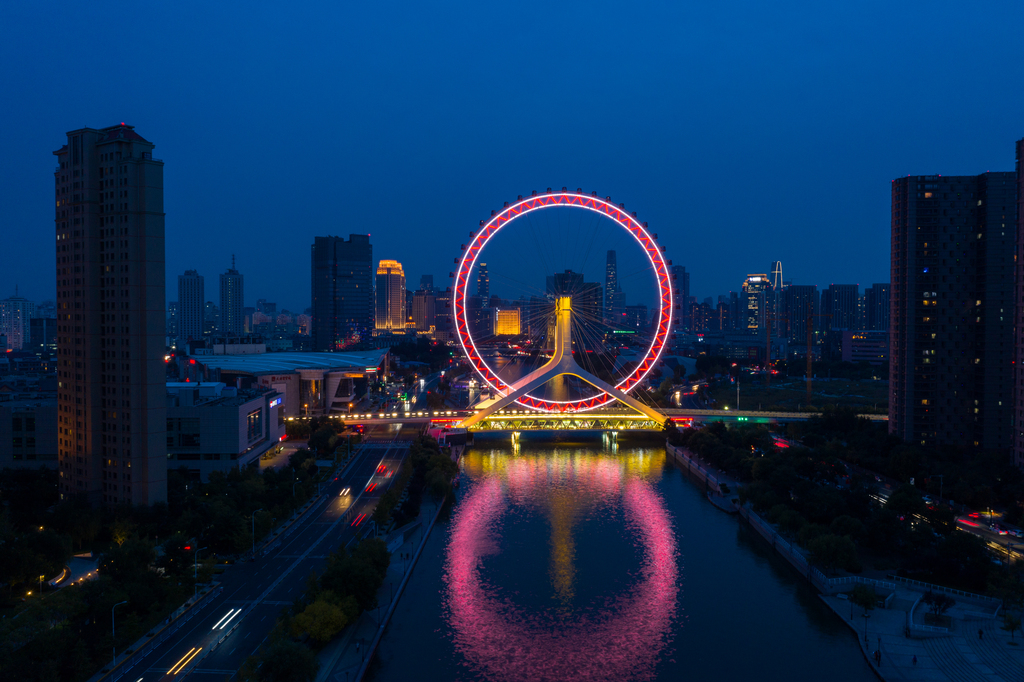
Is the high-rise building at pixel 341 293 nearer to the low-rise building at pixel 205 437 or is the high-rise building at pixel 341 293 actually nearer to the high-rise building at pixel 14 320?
the high-rise building at pixel 14 320

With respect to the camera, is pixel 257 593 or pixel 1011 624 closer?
pixel 1011 624

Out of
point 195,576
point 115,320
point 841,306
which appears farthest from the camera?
point 841,306

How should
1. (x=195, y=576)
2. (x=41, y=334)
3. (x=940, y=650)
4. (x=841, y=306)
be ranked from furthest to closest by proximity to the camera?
(x=841, y=306) → (x=41, y=334) → (x=195, y=576) → (x=940, y=650)

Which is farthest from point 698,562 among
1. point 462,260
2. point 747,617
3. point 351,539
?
point 462,260

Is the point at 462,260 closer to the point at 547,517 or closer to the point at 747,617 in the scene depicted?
the point at 547,517

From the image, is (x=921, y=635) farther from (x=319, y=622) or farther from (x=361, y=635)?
(x=319, y=622)

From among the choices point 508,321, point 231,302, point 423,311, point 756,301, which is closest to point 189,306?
point 231,302

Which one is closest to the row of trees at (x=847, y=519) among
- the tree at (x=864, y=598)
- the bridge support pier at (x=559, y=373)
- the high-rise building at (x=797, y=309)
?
the tree at (x=864, y=598)

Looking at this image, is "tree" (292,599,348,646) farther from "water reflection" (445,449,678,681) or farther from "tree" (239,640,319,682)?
"water reflection" (445,449,678,681)
